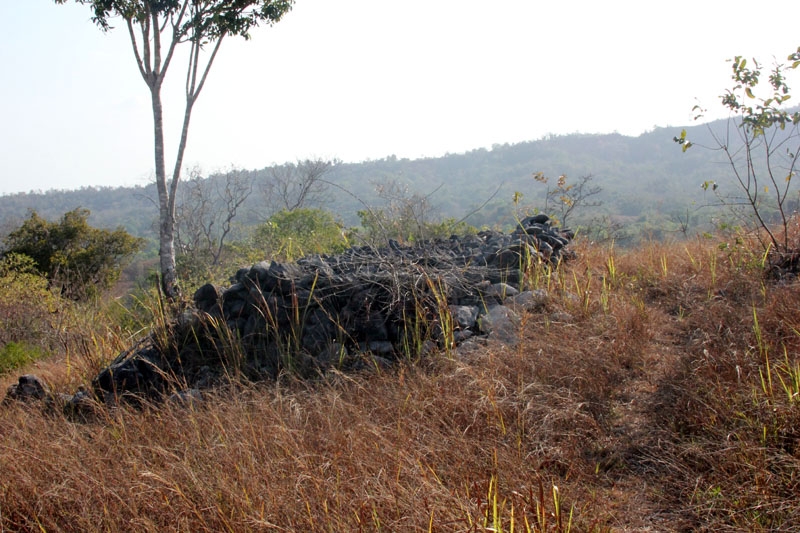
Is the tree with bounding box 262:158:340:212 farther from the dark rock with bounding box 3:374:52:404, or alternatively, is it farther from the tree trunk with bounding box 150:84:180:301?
the dark rock with bounding box 3:374:52:404

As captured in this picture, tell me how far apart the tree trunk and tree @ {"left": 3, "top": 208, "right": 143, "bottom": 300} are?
4.03 meters

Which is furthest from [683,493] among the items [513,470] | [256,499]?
[256,499]

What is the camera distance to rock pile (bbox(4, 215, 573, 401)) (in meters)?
4.73

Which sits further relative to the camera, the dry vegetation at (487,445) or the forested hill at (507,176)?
the forested hill at (507,176)

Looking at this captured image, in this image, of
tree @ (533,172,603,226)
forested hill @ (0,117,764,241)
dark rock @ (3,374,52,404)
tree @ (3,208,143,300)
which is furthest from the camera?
forested hill @ (0,117,764,241)

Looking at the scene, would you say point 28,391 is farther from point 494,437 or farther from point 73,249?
point 73,249

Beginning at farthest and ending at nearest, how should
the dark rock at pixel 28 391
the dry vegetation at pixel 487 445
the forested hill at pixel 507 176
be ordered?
the forested hill at pixel 507 176
the dark rock at pixel 28 391
the dry vegetation at pixel 487 445

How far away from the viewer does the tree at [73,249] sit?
1498 centimetres

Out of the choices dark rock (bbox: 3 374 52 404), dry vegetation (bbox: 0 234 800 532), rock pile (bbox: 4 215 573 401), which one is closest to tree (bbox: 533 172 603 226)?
rock pile (bbox: 4 215 573 401)

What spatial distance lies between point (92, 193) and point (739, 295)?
66055mm

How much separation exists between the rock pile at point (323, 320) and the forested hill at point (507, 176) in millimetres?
27880

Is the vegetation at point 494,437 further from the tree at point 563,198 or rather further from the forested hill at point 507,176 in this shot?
the forested hill at point 507,176

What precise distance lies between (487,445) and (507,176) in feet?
152

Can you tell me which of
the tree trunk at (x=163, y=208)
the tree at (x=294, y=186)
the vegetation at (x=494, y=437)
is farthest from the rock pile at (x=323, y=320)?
the tree at (x=294, y=186)
